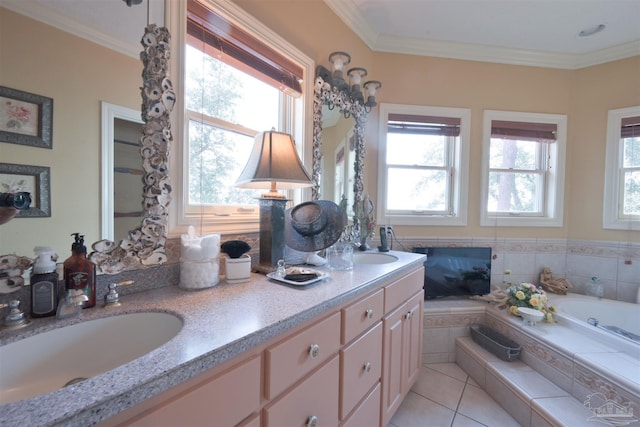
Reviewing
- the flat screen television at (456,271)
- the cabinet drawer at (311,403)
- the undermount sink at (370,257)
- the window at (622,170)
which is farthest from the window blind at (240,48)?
the window at (622,170)

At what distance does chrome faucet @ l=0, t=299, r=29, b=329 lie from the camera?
0.63 metres

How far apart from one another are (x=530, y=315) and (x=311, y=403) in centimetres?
198

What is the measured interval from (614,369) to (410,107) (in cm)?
226

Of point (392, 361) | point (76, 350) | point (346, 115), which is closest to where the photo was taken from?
point (76, 350)

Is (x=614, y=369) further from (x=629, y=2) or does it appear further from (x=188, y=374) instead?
(x=629, y=2)

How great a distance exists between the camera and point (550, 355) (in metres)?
1.72

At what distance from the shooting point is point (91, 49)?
0.82 meters

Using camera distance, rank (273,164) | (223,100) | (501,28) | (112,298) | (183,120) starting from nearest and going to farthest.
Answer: (112,298) < (183,120) < (273,164) < (223,100) < (501,28)

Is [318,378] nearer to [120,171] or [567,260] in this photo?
[120,171]

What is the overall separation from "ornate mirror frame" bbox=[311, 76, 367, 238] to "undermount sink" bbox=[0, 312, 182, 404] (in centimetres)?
116

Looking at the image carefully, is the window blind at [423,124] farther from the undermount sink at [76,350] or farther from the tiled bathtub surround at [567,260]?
the undermount sink at [76,350]

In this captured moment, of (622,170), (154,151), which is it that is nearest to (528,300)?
(622,170)

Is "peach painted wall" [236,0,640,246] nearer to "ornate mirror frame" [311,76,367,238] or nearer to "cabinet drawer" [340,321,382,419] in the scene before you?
"ornate mirror frame" [311,76,367,238]

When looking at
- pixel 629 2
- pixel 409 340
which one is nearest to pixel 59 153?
pixel 409 340
